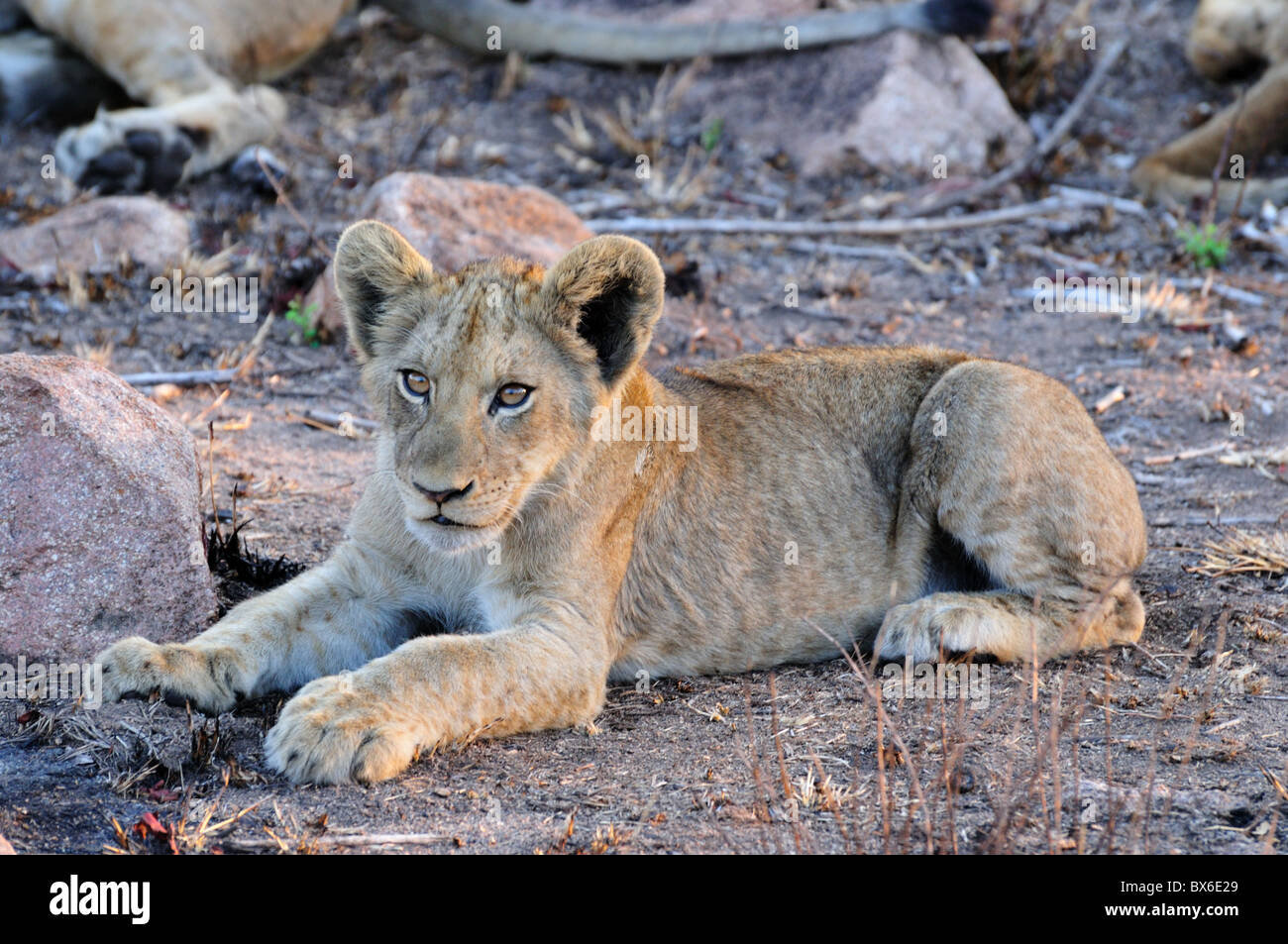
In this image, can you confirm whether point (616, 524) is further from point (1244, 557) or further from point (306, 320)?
point (306, 320)

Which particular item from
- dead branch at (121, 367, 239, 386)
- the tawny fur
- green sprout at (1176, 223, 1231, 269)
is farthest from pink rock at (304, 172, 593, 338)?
the tawny fur

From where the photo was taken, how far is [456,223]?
7.60 m

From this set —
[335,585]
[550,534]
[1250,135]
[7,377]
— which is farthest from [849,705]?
[1250,135]

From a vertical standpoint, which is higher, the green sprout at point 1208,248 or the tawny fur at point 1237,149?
the tawny fur at point 1237,149

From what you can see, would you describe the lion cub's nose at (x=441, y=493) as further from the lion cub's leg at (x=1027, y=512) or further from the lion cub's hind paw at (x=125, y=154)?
the lion cub's hind paw at (x=125, y=154)

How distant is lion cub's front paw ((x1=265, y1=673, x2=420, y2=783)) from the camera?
354cm

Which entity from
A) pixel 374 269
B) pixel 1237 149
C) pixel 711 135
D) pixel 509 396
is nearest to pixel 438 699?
pixel 509 396

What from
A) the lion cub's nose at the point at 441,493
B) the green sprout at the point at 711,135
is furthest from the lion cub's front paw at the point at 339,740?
the green sprout at the point at 711,135

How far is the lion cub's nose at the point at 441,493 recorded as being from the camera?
3.79 m

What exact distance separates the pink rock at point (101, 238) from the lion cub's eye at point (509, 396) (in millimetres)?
4872

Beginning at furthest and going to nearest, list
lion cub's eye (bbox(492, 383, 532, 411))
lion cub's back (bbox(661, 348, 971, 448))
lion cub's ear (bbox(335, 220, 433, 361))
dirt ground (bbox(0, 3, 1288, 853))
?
lion cub's back (bbox(661, 348, 971, 448)) < lion cub's ear (bbox(335, 220, 433, 361)) < lion cub's eye (bbox(492, 383, 532, 411)) < dirt ground (bbox(0, 3, 1288, 853))

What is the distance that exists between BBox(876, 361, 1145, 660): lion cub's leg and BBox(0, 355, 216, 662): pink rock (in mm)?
2385

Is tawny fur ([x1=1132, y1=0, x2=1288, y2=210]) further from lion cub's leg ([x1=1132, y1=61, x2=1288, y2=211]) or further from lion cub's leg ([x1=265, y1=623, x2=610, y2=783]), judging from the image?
lion cub's leg ([x1=265, y1=623, x2=610, y2=783])

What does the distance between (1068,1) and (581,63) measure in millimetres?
4604
